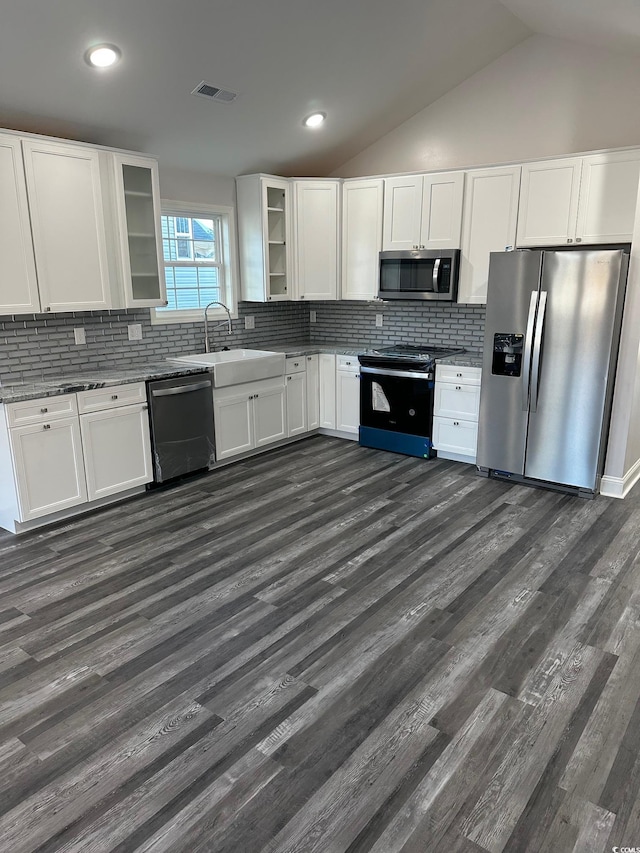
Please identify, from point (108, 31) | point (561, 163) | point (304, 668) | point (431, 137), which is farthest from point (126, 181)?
point (304, 668)

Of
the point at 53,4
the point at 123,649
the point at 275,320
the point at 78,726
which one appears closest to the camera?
the point at 78,726

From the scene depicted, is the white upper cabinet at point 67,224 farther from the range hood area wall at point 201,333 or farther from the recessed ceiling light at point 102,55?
the recessed ceiling light at point 102,55

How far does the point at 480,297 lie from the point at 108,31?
3.27 meters

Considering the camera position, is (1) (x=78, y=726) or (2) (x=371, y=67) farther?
(2) (x=371, y=67)

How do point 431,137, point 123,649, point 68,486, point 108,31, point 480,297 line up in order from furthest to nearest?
point 431,137 < point 480,297 < point 68,486 < point 108,31 < point 123,649

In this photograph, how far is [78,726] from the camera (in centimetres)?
223

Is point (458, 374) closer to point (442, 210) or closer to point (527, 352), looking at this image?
point (527, 352)

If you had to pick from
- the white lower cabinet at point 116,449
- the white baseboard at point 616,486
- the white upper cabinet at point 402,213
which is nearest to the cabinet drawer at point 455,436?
the white baseboard at point 616,486

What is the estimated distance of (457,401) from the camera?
5023mm

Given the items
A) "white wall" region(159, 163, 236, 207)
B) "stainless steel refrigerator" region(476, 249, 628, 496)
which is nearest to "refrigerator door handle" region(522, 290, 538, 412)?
"stainless steel refrigerator" region(476, 249, 628, 496)

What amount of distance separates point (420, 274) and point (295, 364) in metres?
1.41

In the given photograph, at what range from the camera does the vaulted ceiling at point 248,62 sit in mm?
3275

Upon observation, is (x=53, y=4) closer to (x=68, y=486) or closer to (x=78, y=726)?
(x=68, y=486)

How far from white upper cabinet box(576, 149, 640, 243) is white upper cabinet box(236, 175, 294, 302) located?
2.60 metres
